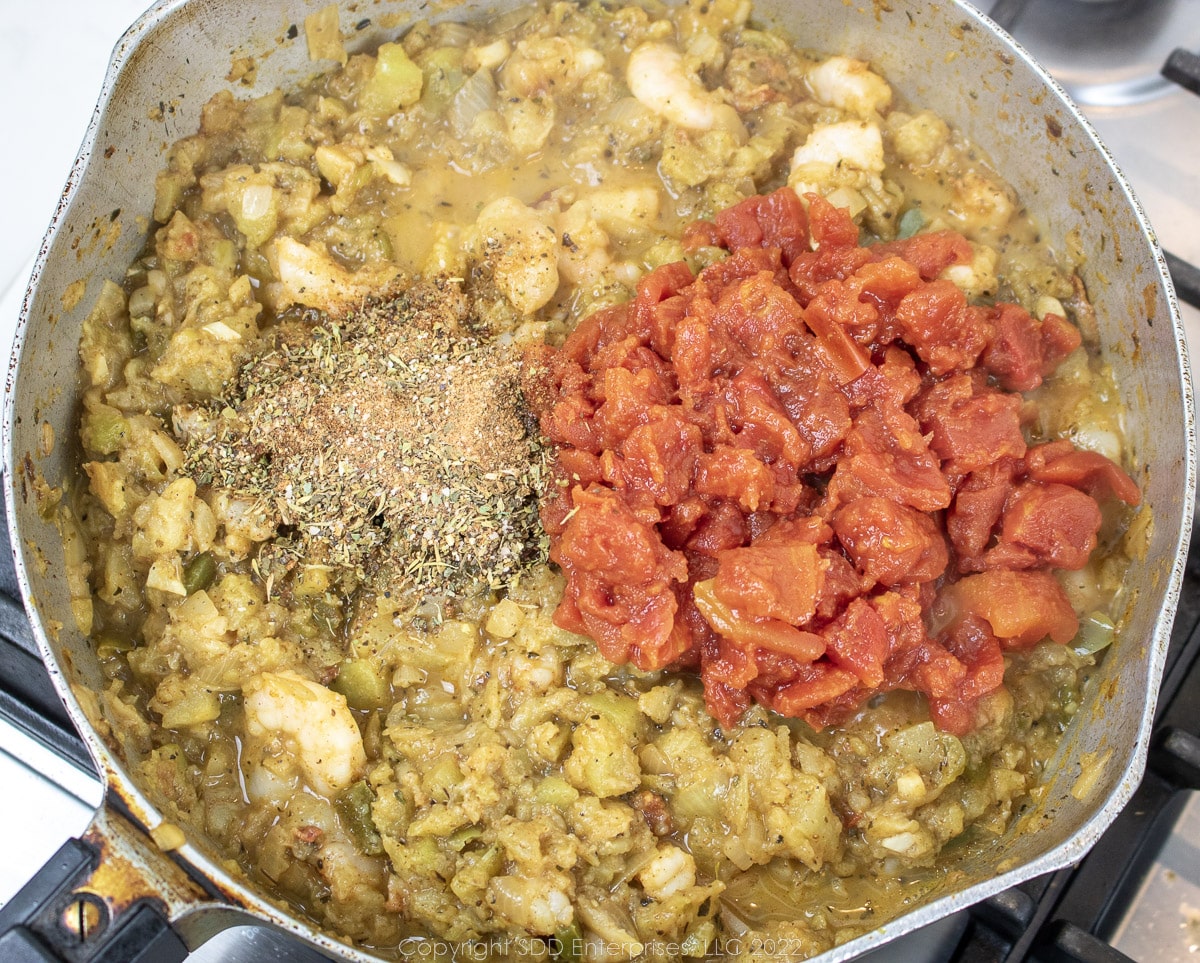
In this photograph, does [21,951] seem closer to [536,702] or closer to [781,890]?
[536,702]

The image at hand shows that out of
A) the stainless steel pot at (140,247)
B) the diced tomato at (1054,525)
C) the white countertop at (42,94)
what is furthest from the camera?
the white countertop at (42,94)

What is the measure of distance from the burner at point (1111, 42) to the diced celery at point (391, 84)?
1.86 m

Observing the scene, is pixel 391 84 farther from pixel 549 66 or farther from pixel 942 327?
pixel 942 327

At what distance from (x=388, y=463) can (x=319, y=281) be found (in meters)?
0.54

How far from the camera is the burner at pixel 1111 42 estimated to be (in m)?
3.10

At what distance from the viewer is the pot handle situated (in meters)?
1.61

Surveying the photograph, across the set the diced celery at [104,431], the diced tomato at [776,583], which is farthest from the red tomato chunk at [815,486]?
the diced celery at [104,431]

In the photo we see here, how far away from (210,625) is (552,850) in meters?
0.93

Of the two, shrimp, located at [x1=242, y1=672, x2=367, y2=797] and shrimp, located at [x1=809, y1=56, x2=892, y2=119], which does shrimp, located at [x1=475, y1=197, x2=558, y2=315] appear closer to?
shrimp, located at [x1=809, y1=56, x2=892, y2=119]

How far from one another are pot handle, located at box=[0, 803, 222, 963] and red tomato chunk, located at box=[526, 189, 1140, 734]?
3.09 feet

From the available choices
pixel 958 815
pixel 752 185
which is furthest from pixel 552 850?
pixel 752 185

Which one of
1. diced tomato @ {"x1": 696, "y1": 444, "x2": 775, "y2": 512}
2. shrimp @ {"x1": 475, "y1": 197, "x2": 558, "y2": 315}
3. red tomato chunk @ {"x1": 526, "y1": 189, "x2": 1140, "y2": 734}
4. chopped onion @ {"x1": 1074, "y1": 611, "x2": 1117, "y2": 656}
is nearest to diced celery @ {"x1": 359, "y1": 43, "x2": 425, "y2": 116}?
shrimp @ {"x1": 475, "y1": 197, "x2": 558, "y2": 315}

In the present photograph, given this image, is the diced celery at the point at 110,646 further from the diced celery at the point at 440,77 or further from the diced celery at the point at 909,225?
the diced celery at the point at 909,225

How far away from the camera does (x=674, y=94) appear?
267 cm
